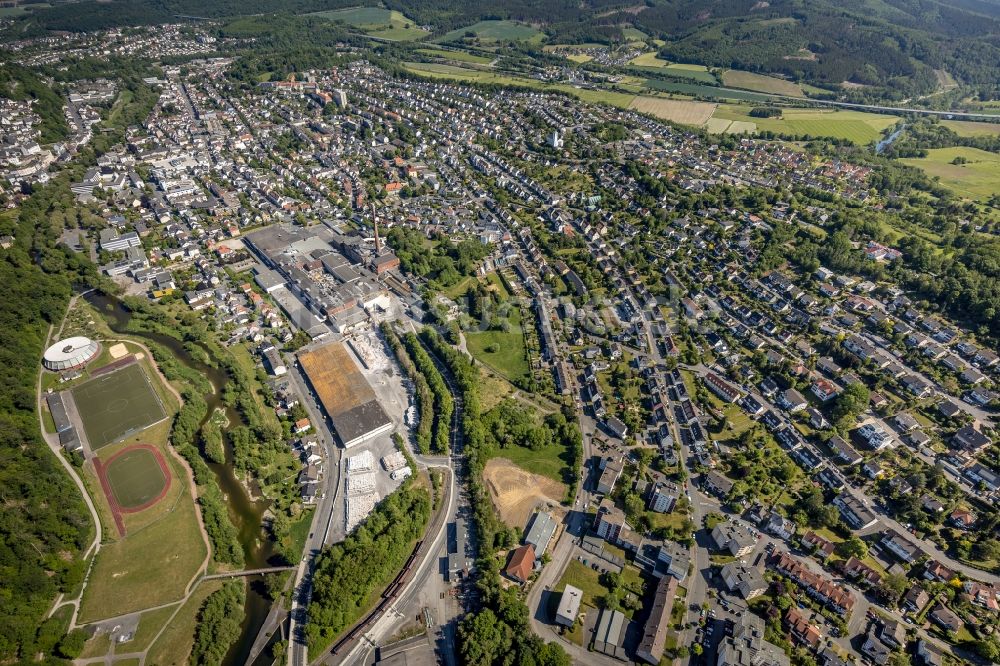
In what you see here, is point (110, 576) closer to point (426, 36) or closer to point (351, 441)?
point (351, 441)

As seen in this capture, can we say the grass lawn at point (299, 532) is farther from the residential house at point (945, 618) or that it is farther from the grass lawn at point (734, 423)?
the residential house at point (945, 618)

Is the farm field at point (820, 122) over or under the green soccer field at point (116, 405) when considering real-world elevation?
over

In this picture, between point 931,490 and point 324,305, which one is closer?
point 931,490

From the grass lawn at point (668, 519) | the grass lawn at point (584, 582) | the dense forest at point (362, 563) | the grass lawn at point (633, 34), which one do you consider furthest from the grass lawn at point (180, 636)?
the grass lawn at point (633, 34)

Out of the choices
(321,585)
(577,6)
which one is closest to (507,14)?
(577,6)

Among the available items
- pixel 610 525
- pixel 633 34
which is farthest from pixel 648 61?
pixel 610 525

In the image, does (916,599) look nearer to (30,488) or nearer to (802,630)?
(802,630)
